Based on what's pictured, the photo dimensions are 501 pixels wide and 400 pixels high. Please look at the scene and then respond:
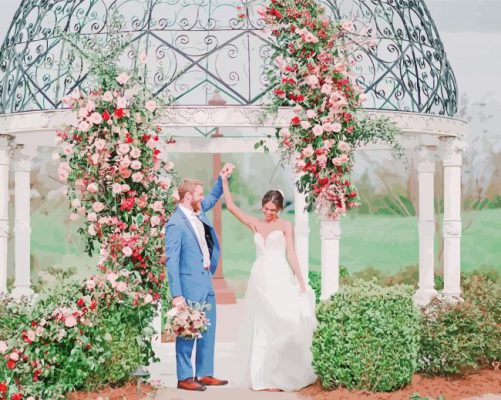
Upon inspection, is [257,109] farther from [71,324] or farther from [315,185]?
[71,324]

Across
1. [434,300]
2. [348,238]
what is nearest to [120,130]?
[434,300]

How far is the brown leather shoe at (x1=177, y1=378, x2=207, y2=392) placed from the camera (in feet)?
30.5

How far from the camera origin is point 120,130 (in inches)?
372

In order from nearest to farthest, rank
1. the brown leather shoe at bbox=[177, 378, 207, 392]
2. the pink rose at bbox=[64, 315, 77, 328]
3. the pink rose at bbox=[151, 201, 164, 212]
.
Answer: the pink rose at bbox=[64, 315, 77, 328] → the brown leather shoe at bbox=[177, 378, 207, 392] → the pink rose at bbox=[151, 201, 164, 212]

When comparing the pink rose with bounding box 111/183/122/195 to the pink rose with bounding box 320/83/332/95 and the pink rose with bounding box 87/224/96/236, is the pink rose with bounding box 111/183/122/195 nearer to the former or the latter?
the pink rose with bounding box 87/224/96/236

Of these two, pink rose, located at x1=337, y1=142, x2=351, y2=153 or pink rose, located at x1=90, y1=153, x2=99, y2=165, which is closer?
pink rose, located at x1=90, y1=153, x2=99, y2=165

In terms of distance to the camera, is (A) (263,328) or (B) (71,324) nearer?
(B) (71,324)

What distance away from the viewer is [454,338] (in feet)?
32.6

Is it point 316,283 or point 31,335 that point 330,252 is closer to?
point 31,335

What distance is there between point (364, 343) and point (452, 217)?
514 centimetres

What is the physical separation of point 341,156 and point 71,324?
3404mm

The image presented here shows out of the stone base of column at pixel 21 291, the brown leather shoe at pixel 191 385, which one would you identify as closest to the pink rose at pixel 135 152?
the brown leather shoe at pixel 191 385

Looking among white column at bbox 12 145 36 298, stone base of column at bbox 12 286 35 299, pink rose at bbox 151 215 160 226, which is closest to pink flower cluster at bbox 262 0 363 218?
pink rose at bbox 151 215 160 226

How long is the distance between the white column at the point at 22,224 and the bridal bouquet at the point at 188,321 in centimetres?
698
